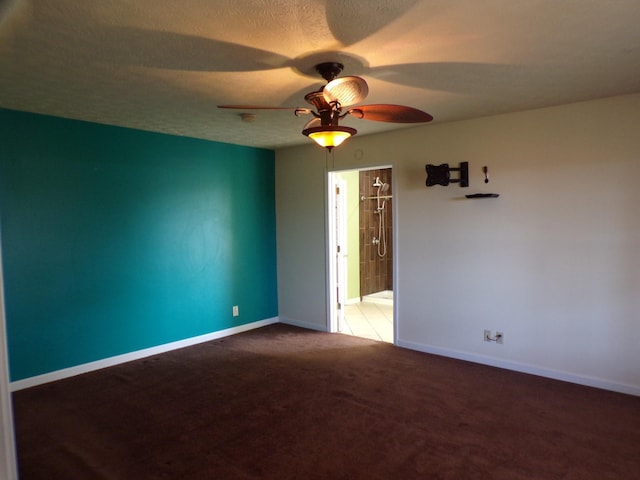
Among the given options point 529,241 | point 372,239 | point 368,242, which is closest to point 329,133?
point 529,241

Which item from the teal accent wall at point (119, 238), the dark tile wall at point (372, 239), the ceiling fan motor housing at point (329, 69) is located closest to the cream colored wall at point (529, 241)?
the teal accent wall at point (119, 238)

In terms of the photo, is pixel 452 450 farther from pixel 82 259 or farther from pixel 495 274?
pixel 82 259

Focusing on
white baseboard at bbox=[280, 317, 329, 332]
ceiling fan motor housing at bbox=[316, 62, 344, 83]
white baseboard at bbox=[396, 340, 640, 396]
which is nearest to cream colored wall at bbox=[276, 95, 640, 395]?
white baseboard at bbox=[396, 340, 640, 396]

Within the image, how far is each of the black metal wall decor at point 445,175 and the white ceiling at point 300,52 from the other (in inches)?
23.8

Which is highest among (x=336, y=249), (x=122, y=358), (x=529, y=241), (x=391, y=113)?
(x=391, y=113)

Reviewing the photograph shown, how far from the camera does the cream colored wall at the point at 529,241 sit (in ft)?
10.5

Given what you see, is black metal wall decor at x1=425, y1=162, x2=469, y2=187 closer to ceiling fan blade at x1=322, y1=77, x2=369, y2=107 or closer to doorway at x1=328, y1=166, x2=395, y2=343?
doorway at x1=328, y1=166, x2=395, y2=343

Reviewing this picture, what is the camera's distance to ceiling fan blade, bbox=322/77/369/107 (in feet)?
6.64

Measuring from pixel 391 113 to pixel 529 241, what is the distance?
201cm

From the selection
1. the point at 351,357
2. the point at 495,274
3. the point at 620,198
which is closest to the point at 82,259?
the point at 351,357

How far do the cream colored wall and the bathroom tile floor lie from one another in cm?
70

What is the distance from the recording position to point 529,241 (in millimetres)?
3594

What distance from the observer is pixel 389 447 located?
251 cm

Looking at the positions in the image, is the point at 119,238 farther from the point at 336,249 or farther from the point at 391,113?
the point at 391,113
